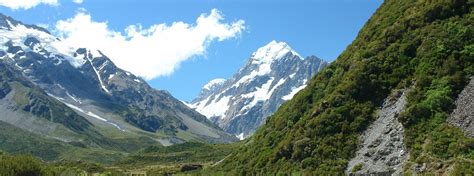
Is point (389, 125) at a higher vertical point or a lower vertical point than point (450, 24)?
lower

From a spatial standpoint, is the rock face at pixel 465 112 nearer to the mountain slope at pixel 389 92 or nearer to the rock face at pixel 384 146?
the mountain slope at pixel 389 92

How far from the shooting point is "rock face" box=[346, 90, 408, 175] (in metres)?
75.9

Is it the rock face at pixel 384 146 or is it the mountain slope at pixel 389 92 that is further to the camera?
the rock face at pixel 384 146

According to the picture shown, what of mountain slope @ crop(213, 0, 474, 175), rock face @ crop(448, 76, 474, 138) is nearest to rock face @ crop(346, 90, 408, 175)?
mountain slope @ crop(213, 0, 474, 175)

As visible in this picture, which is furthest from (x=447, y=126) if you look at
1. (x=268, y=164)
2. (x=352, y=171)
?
(x=268, y=164)

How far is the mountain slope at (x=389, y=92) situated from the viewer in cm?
7425

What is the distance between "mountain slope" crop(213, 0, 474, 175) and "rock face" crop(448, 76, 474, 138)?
101 cm

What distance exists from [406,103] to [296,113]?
3161 cm

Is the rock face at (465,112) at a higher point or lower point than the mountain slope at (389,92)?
lower

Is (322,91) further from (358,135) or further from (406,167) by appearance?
(406,167)

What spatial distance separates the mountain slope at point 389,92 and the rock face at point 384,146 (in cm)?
141

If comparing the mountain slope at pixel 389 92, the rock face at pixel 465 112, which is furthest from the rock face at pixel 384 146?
the rock face at pixel 465 112

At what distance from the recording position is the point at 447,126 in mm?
74125

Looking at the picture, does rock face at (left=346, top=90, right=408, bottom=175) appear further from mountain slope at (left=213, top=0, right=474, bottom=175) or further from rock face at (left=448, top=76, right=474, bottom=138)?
rock face at (left=448, top=76, right=474, bottom=138)
